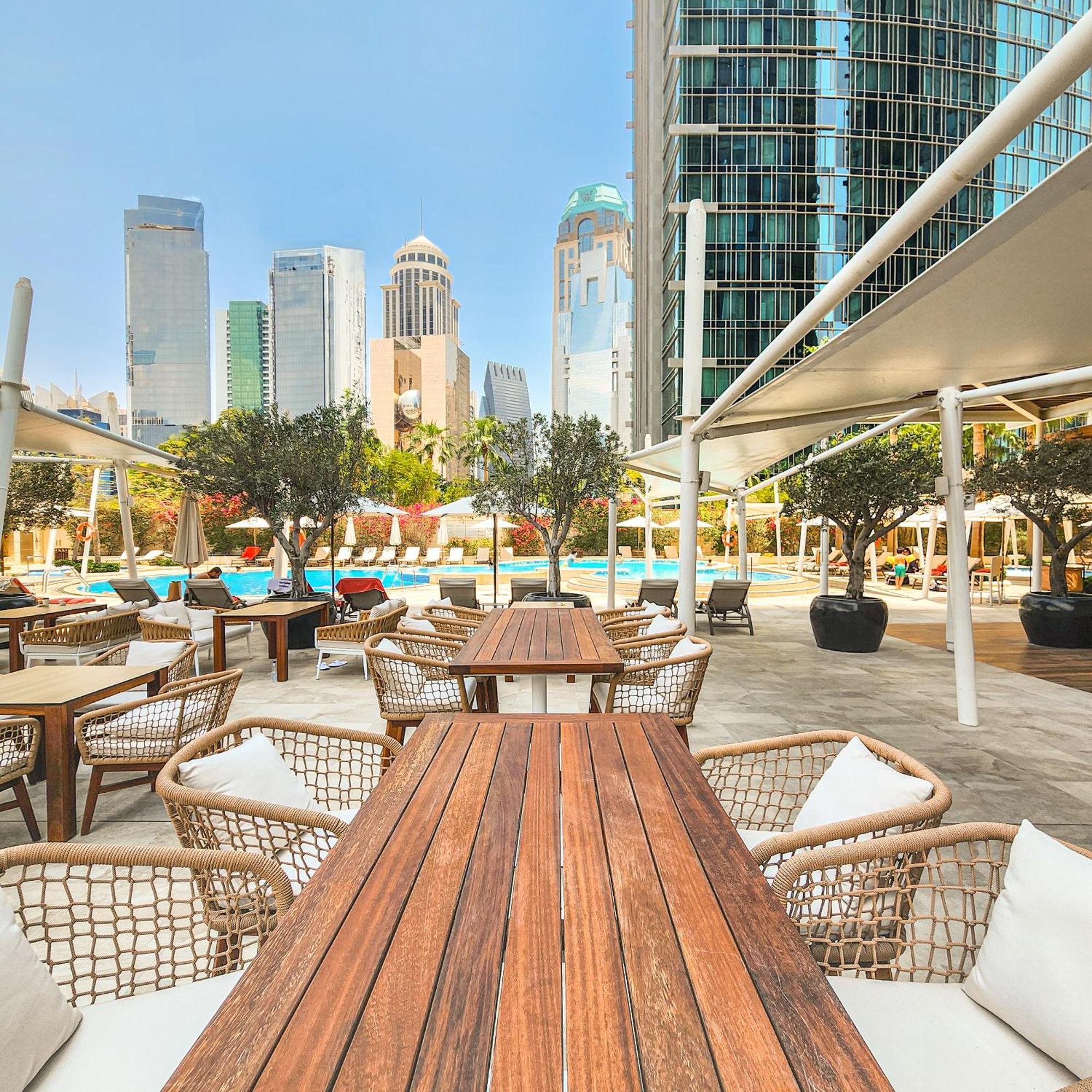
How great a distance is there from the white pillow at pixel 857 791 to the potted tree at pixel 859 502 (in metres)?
6.04

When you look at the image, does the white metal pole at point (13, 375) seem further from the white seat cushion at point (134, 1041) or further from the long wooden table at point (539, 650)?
the white seat cushion at point (134, 1041)

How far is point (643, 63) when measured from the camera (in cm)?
3772

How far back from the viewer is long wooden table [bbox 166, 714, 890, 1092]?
2.64 ft

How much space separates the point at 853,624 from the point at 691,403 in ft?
11.6

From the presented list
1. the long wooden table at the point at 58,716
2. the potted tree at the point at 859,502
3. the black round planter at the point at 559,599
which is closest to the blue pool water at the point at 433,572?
the black round planter at the point at 559,599

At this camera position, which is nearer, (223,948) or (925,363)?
(223,948)

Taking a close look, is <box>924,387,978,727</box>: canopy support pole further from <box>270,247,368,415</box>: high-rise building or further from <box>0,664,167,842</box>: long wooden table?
<box>270,247,368,415</box>: high-rise building

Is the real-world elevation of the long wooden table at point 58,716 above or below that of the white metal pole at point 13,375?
below

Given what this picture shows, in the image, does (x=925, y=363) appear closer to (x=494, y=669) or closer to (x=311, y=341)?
(x=494, y=669)

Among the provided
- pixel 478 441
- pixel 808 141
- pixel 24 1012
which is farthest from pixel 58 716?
pixel 808 141

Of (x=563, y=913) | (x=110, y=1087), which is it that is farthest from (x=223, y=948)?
(x=563, y=913)

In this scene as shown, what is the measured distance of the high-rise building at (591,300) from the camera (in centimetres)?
10619

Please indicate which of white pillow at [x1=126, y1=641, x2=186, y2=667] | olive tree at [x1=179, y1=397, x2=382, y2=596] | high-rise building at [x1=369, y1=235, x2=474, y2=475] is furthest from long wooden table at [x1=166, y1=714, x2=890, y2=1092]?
high-rise building at [x1=369, y1=235, x2=474, y2=475]

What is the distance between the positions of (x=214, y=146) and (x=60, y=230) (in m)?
25.8
